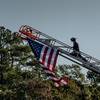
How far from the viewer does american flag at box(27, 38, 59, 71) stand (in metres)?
23.5

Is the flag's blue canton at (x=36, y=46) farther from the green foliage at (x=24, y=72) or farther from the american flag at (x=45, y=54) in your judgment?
the green foliage at (x=24, y=72)

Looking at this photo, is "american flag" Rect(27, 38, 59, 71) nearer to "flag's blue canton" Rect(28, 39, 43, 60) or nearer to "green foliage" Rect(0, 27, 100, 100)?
"flag's blue canton" Rect(28, 39, 43, 60)

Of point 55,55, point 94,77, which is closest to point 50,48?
point 55,55

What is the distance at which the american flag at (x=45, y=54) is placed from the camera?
23453 mm

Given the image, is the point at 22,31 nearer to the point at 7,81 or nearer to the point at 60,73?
the point at 7,81

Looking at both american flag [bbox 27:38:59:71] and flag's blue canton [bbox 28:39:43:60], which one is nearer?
flag's blue canton [bbox 28:39:43:60]

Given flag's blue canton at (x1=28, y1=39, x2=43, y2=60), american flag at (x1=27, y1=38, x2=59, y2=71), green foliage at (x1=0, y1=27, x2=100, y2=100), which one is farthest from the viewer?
green foliage at (x1=0, y1=27, x2=100, y2=100)

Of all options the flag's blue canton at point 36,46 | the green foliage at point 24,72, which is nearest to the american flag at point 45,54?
the flag's blue canton at point 36,46

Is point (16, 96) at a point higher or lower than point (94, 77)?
lower

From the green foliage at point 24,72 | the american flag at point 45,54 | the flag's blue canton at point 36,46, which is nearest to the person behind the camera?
the flag's blue canton at point 36,46

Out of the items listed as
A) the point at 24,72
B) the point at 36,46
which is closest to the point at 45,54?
the point at 36,46

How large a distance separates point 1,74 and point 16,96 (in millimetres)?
11547

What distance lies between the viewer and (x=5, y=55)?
211 ft

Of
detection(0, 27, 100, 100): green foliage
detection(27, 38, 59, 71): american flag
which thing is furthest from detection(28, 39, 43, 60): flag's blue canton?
detection(0, 27, 100, 100): green foliage
